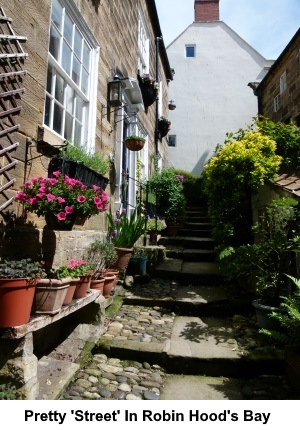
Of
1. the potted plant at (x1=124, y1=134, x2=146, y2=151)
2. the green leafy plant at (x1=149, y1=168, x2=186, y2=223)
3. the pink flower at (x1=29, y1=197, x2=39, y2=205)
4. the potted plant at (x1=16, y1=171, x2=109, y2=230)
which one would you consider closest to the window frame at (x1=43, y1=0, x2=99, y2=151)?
the potted plant at (x1=16, y1=171, x2=109, y2=230)

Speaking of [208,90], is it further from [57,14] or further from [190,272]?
[57,14]

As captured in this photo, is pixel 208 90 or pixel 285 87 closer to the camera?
pixel 285 87

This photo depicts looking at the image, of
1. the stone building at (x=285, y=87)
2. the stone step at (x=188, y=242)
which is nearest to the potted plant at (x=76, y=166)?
the stone step at (x=188, y=242)

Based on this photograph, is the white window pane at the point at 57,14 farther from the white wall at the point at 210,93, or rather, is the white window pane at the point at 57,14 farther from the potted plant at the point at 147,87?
the white wall at the point at 210,93

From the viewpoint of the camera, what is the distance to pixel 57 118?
362 cm

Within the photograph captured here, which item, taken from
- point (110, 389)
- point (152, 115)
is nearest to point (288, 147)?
point (110, 389)

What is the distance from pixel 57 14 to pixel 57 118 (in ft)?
4.39

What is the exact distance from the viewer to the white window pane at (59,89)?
3.62 m

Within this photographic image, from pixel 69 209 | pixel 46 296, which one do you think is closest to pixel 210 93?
pixel 69 209

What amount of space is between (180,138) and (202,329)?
45.7ft

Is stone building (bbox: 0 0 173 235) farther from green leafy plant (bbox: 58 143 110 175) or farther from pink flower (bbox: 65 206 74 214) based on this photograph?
pink flower (bbox: 65 206 74 214)

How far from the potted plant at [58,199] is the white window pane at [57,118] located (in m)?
1.13
